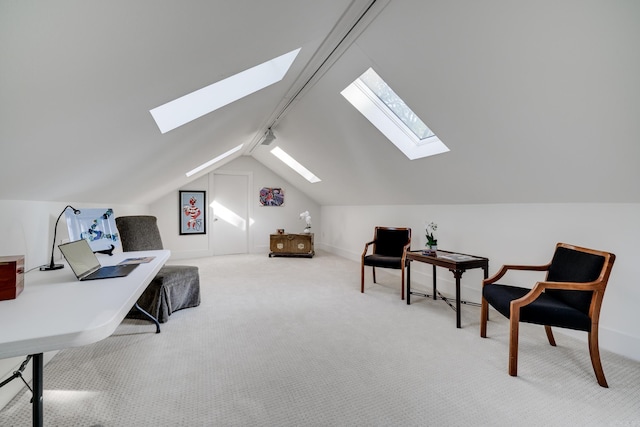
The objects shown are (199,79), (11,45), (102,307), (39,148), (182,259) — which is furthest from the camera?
(182,259)

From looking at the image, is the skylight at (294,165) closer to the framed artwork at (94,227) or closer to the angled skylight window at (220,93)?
the angled skylight window at (220,93)

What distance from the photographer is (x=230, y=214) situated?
686 cm

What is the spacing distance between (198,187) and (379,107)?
475 centimetres

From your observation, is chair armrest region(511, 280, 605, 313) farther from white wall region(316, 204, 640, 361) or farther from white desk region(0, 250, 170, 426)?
white desk region(0, 250, 170, 426)

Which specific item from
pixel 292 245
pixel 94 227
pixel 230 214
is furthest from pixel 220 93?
pixel 230 214

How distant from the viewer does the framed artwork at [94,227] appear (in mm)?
2158

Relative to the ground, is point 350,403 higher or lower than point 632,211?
lower

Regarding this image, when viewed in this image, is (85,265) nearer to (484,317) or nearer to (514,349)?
(514,349)

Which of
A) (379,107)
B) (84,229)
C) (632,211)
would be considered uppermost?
(379,107)

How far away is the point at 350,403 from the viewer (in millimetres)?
1660

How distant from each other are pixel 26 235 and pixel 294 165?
474cm

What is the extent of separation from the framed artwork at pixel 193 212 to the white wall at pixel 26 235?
3.95 metres

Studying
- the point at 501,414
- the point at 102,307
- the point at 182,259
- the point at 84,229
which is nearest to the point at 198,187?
the point at 182,259

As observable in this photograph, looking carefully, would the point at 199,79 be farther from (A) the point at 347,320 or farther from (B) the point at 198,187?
(B) the point at 198,187
